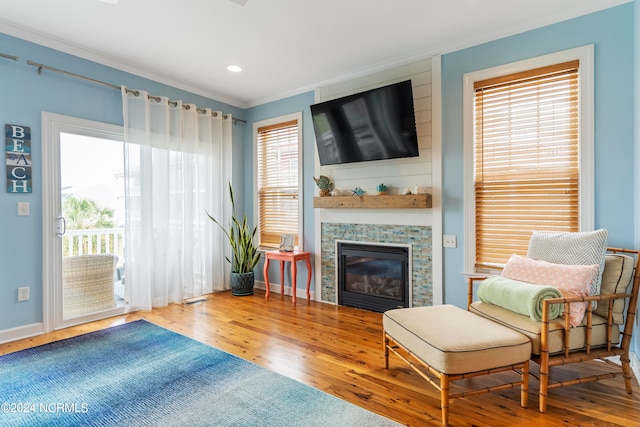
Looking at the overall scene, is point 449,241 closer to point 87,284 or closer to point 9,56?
point 87,284

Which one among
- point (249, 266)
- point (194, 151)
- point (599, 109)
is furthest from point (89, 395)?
point (599, 109)

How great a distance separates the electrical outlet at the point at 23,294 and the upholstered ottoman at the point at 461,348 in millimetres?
3107

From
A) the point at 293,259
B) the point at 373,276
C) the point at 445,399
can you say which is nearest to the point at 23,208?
the point at 293,259

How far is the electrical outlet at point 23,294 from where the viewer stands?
2918 millimetres

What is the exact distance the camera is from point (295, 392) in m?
2.05

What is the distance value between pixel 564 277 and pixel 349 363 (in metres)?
1.46

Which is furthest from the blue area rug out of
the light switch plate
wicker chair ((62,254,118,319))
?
the light switch plate

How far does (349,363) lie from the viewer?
7.97ft

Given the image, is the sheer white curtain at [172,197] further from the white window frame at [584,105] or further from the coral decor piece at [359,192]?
the white window frame at [584,105]

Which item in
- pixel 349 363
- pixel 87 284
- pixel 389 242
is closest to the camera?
pixel 349 363

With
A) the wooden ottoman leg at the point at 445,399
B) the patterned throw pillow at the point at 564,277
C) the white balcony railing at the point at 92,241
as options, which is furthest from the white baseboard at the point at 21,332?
the patterned throw pillow at the point at 564,277

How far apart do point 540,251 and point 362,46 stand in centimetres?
228

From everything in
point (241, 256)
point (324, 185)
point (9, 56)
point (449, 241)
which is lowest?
point (241, 256)

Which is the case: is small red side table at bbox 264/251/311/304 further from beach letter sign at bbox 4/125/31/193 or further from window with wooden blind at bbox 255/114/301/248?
beach letter sign at bbox 4/125/31/193
